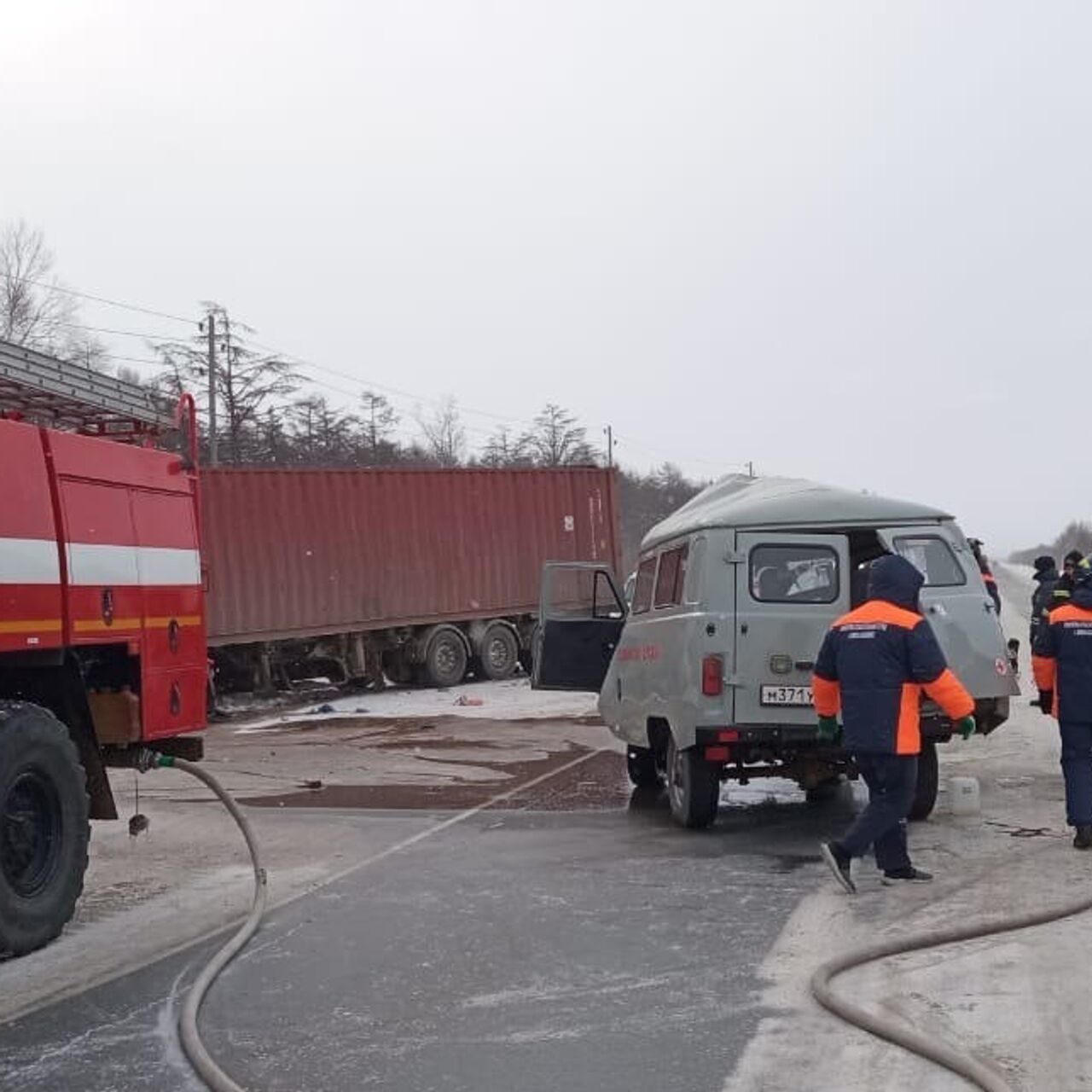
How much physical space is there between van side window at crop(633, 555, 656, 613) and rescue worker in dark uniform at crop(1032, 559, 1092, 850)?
2.88m

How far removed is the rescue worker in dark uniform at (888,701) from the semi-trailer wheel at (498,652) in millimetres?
15737

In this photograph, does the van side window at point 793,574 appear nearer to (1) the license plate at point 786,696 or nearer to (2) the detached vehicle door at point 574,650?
(1) the license plate at point 786,696

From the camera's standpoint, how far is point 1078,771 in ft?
25.0

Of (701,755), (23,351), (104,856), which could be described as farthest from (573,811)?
(23,351)

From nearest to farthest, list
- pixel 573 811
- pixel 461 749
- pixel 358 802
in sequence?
1. pixel 573 811
2. pixel 358 802
3. pixel 461 749

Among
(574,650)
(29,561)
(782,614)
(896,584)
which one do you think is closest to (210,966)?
(29,561)

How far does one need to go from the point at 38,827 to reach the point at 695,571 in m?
4.18

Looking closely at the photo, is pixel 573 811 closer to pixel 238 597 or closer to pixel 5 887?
pixel 5 887

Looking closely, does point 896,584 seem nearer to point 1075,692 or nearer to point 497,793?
point 1075,692

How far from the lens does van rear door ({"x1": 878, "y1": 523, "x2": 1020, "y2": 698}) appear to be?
8406 millimetres

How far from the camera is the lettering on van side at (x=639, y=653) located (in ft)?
29.8

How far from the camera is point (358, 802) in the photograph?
1080cm

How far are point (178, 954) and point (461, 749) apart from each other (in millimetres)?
8000

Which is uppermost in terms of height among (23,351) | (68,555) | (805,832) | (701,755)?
(23,351)
